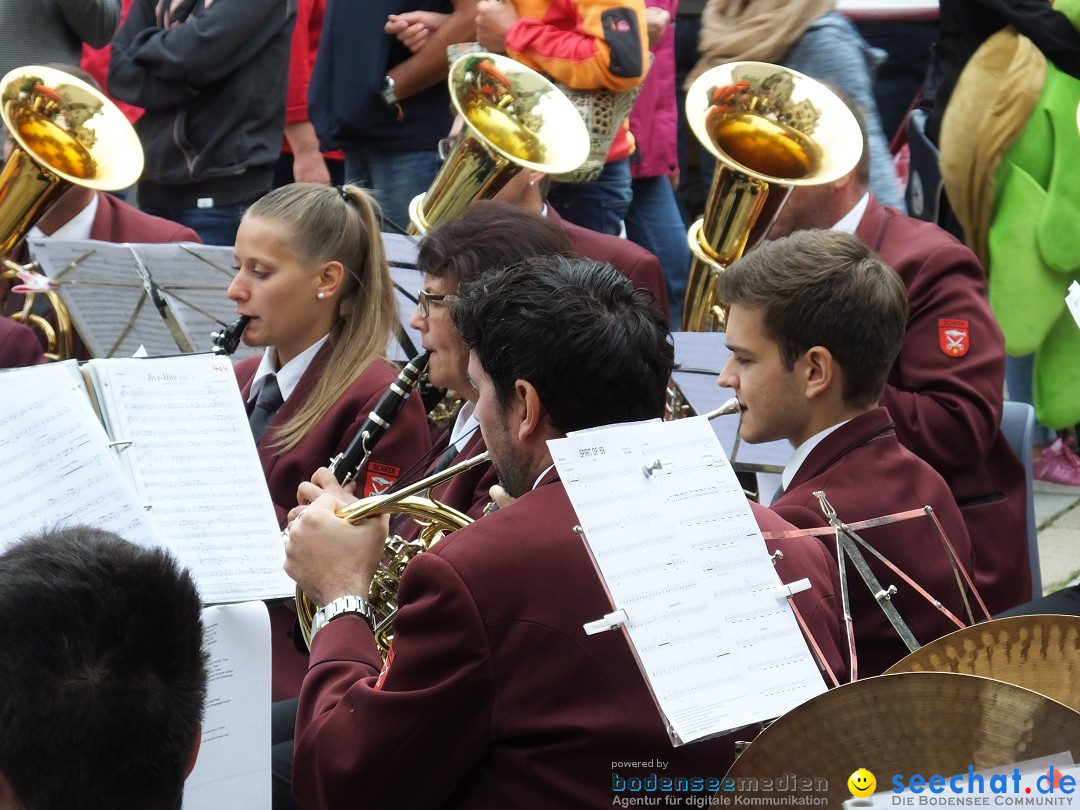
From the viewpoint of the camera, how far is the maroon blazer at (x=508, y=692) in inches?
64.0

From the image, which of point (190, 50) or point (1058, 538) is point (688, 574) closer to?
point (1058, 538)

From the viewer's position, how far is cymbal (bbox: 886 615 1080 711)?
1544 mm

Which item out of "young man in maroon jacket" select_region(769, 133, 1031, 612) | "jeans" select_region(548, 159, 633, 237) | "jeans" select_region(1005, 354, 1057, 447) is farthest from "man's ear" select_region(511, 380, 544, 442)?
"jeans" select_region(1005, 354, 1057, 447)

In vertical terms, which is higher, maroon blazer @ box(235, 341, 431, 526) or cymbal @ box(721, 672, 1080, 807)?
cymbal @ box(721, 672, 1080, 807)

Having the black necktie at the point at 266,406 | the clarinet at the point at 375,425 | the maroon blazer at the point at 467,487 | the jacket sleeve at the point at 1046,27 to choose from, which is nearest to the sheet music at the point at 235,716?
the maroon blazer at the point at 467,487

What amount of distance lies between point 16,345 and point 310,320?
733mm

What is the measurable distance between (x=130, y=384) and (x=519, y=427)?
692 millimetres

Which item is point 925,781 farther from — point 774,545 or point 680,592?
point 774,545

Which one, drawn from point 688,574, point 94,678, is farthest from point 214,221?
point 94,678

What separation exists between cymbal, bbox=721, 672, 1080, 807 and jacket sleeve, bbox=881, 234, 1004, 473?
1.64m

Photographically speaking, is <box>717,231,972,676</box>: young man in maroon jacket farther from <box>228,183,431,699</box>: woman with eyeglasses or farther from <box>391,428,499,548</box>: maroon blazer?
<box>228,183,431,699</box>: woman with eyeglasses

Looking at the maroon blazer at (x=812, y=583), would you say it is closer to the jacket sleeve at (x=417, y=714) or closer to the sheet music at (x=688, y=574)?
the sheet music at (x=688, y=574)

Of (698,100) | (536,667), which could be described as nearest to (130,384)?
(536,667)
